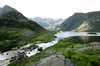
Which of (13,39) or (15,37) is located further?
(15,37)

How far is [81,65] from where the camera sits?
13578 millimetres

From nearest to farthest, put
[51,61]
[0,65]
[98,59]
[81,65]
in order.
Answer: [81,65] < [98,59] < [51,61] < [0,65]

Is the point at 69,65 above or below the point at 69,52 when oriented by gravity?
below

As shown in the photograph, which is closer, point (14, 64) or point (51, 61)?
point (51, 61)

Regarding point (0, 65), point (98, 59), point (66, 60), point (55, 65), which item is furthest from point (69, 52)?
point (0, 65)

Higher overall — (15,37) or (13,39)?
(15,37)

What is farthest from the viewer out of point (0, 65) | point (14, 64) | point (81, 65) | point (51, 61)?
point (0, 65)

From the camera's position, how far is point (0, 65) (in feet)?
104

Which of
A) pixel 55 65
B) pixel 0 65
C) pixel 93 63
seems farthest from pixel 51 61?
pixel 0 65

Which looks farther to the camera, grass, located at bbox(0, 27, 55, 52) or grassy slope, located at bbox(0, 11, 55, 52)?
grassy slope, located at bbox(0, 11, 55, 52)

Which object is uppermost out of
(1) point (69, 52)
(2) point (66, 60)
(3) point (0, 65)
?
(1) point (69, 52)

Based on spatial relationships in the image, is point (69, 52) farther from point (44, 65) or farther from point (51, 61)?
point (44, 65)

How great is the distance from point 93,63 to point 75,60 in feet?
10.8

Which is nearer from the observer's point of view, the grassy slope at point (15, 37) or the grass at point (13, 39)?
the grass at point (13, 39)
